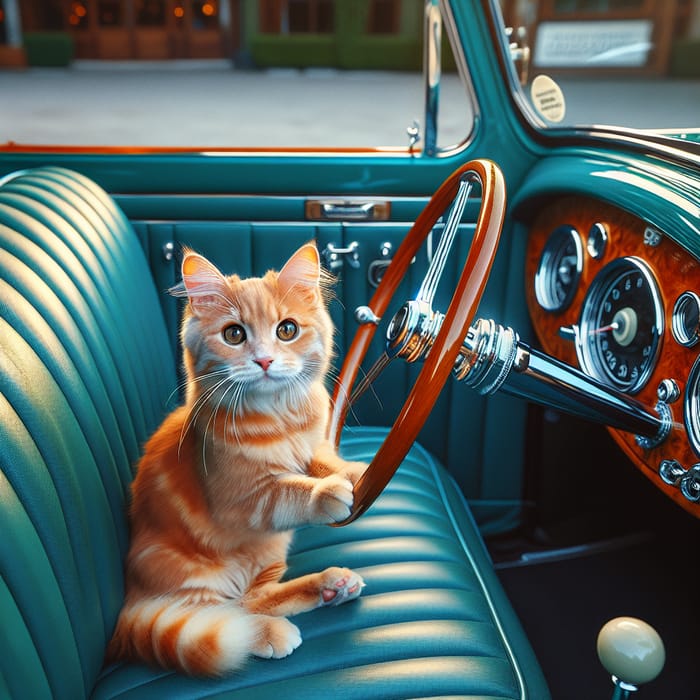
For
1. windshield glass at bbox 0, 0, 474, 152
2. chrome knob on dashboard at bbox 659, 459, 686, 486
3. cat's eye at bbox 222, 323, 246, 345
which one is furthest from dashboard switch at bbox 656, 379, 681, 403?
windshield glass at bbox 0, 0, 474, 152

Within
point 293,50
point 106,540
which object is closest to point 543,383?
point 106,540

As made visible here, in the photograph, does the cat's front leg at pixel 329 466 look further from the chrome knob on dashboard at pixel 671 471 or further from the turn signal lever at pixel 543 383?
the chrome knob on dashboard at pixel 671 471

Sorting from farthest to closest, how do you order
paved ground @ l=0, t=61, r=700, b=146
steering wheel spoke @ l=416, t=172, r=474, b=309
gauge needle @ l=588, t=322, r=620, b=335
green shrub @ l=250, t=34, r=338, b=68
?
1. green shrub @ l=250, t=34, r=338, b=68
2. paved ground @ l=0, t=61, r=700, b=146
3. gauge needle @ l=588, t=322, r=620, b=335
4. steering wheel spoke @ l=416, t=172, r=474, b=309

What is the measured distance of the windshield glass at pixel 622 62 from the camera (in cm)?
162

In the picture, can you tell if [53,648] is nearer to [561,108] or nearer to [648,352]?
[648,352]

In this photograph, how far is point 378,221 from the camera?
1.93 meters

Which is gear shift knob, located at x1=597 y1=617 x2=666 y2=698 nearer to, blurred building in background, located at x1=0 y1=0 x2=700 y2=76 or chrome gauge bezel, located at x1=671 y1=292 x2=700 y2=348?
chrome gauge bezel, located at x1=671 y1=292 x2=700 y2=348

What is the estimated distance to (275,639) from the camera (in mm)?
1065

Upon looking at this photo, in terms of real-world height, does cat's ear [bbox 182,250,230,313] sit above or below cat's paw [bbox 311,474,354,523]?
above

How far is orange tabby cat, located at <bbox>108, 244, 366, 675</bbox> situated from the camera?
1.01 metres

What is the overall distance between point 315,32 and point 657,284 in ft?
7.43

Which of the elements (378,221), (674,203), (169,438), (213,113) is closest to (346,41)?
(213,113)

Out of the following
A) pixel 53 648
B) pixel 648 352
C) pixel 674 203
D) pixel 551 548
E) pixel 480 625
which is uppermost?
pixel 674 203

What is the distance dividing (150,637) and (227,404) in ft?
1.19
